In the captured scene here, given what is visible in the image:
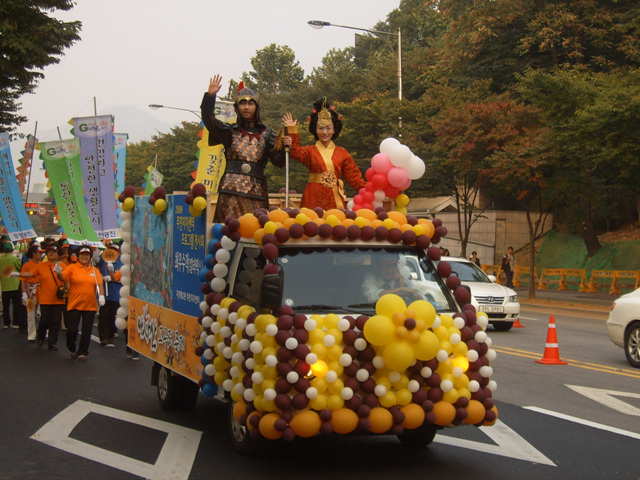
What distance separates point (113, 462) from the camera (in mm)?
6934

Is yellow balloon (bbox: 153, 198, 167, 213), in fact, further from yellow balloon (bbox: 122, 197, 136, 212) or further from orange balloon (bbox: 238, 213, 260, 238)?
orange balloon (bbox: 238, 213, 260, 238)

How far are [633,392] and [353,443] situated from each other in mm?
4800

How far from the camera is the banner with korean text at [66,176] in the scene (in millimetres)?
18973

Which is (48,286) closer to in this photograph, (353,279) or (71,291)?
(71,291)

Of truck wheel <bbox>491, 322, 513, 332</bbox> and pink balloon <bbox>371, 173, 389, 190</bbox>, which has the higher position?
pink balloon <bbox>371, 173, 389, 190</bbox>

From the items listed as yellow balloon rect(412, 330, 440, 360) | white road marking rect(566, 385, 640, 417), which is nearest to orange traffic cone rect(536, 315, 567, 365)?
white road marking rect(566, 385, 640, 417)

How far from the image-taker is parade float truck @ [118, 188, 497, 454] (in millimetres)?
5934

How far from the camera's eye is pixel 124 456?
7133 millimetres

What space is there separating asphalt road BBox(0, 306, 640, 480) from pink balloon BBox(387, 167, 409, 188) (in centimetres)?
255

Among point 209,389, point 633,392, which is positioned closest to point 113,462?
point 209,389

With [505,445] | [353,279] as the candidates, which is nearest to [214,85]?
[353,279]

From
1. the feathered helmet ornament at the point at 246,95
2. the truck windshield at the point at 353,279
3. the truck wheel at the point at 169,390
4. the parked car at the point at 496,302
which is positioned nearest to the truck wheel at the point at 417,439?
the truck windshield at the point at 353,279

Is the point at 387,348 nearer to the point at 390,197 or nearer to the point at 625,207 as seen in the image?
the point at 390,197

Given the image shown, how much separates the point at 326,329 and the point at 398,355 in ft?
1.86
